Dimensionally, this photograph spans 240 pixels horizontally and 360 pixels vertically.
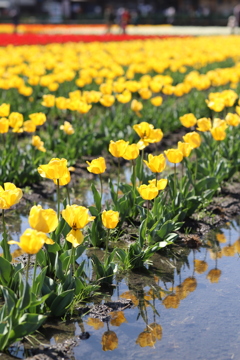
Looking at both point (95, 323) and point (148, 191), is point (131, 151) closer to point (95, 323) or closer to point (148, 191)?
point (148, 191)

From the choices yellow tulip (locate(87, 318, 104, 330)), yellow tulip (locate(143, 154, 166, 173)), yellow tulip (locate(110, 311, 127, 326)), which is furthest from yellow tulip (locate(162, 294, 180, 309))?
yellow tulip (locate(143, 154, 166, 173))

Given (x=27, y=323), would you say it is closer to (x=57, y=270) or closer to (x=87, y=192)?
(x=57, y=270)

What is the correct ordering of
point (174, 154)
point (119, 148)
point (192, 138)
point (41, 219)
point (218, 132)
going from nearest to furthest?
1. point (41, 219)
2. point (119, 148)
3. point (174, 154)
4. point (192, 138)
5. point (218, 132)

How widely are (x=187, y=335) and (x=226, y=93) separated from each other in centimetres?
367

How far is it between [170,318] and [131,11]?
5133cm

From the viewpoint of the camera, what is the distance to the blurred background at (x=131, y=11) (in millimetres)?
42844

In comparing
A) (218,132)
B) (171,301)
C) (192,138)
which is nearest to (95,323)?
(171,301)

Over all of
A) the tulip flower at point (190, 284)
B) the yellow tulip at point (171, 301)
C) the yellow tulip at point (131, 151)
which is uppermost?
the yellow tulip at point (131, 151)

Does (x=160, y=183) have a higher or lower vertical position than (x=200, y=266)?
higher

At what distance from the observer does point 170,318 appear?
357cm

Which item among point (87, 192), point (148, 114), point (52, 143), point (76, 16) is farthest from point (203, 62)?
point (76, 16)

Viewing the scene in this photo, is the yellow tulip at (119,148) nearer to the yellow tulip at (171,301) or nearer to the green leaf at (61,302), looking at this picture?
the yellow tulip at (171,301)

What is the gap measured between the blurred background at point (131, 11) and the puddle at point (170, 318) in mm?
39897

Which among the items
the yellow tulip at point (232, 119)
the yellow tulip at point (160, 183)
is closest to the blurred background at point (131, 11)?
the yellow tulip at point (232, 119)
